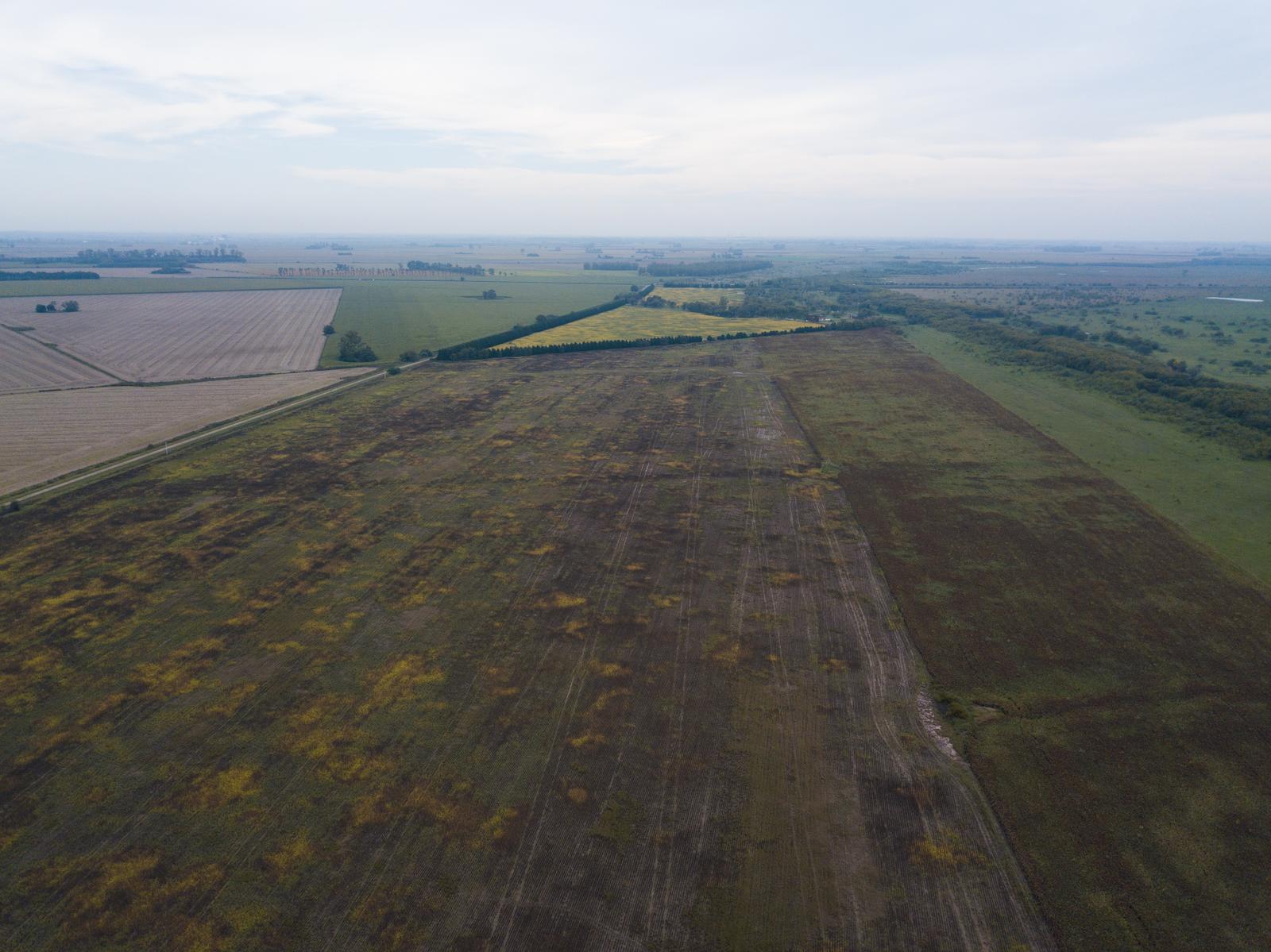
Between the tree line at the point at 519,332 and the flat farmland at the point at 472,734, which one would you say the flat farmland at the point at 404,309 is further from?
the flat farmland at the point at 472,734

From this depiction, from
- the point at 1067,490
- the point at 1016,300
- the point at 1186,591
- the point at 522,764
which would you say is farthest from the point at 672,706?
the point at 1016,300

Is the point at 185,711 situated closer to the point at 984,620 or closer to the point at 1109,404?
the point at 984,620

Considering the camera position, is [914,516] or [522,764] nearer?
[522,764]

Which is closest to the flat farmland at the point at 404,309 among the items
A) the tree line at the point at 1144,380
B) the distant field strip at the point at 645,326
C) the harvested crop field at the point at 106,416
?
the distant field strip at the point at 645,326

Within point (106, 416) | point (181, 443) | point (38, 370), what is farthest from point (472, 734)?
point (38, 370)

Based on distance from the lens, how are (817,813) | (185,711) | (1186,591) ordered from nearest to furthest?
(817,813) → (185,711) → (1186,591)

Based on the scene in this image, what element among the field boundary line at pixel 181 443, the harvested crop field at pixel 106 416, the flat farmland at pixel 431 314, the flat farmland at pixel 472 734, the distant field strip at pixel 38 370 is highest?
the flat farmland at pixel 431 314
